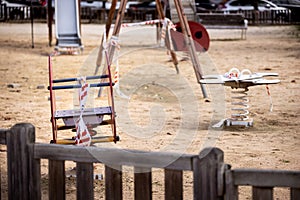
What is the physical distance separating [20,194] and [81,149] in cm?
54

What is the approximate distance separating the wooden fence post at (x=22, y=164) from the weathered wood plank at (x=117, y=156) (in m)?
0.07

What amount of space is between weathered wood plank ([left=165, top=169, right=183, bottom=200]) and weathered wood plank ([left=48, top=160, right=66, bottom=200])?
675mm

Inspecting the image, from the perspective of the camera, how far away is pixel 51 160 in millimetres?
4582

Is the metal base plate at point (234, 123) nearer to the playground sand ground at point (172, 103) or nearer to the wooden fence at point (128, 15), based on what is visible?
the playground sand ground at point (172, 103)

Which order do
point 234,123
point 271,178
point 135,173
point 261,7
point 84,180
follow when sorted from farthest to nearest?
point 261,7, point 234,123, point 84,180, point 135,173, point 271,178

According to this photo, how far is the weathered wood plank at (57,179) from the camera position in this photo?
458 cm

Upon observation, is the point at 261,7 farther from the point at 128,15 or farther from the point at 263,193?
the point at 263,193

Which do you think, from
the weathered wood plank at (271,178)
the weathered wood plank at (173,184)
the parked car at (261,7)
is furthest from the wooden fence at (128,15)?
the weathered wood plank at (271,178)

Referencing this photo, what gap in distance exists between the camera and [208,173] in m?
4.14

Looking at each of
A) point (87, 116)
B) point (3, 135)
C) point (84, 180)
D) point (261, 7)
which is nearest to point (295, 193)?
point (84, 180)

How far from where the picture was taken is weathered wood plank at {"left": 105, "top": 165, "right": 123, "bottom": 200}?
4504 mm

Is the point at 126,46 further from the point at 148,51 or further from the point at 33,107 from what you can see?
the point at 33,107

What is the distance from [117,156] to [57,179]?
44 cm

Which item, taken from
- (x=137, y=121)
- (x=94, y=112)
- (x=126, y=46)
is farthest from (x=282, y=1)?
(x=94, y=112)
